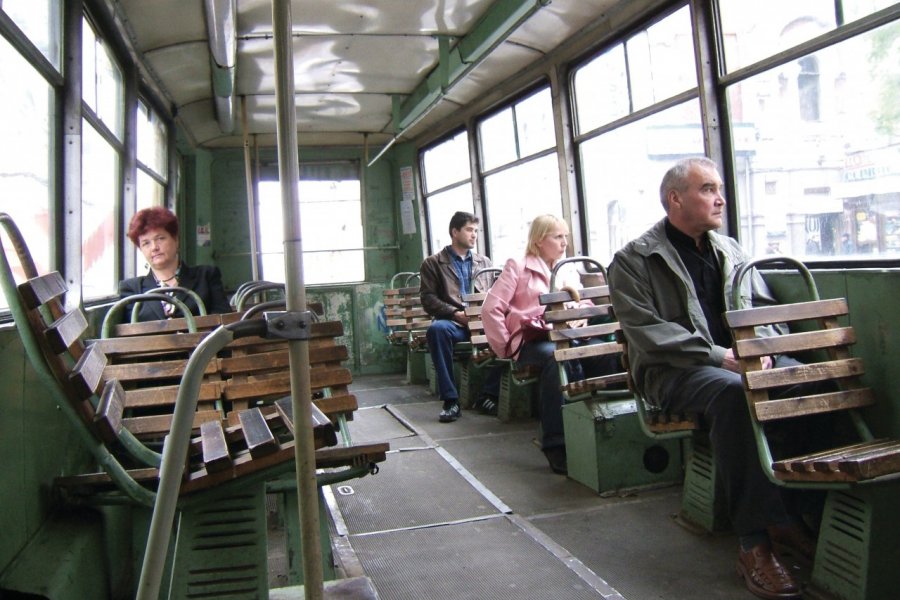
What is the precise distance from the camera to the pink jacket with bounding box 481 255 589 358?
438cm

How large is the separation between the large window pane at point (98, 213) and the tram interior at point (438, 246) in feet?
0.10

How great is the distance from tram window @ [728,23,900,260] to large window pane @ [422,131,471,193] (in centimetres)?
389

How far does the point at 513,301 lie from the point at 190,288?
1.91m

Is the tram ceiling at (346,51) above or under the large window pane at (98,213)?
above

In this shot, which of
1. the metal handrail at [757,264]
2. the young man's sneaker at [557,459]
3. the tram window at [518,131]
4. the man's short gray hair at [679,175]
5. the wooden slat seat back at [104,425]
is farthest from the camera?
the tram window at [518,131]

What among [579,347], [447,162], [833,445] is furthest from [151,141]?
[833,445]

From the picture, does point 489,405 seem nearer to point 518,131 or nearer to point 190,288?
point 518,131

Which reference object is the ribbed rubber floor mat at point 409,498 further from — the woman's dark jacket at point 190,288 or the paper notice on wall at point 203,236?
the paper notice on wall at point 203,236

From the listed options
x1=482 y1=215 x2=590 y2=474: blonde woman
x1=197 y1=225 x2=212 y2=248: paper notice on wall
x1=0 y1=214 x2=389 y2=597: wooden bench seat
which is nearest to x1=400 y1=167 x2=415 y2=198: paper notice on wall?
x1=197 y1=225 x2=212 y2=248: paper notice on wall

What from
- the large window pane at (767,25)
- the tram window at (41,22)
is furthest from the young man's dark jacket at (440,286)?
the tram window at (41,22)

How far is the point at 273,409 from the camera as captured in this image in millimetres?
2385

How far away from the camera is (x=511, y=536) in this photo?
9.70 feet

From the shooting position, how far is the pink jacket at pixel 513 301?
14.4 ft

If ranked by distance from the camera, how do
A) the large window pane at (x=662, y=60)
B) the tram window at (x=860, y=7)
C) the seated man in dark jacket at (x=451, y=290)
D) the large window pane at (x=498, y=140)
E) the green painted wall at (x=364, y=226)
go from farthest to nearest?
the green painted wall at (x=364, y=226)
the large window pane at (x=498, y=140)
the seated man in dark jacket at (x=451, y=290)
the large window pane at (x=662, y=60)
the tram window at (x=860, y=7)
